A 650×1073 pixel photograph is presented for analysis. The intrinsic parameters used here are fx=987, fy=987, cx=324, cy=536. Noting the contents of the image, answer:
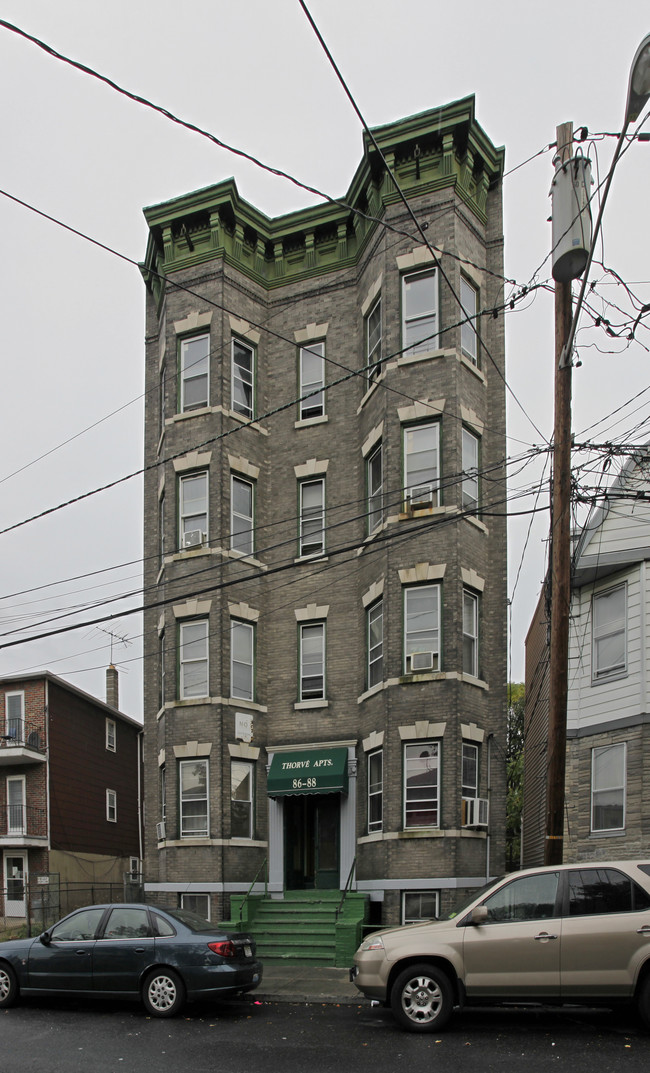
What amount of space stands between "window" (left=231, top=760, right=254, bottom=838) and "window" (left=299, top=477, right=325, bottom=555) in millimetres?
4860

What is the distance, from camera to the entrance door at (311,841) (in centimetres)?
2048

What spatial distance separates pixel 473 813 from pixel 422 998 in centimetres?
760

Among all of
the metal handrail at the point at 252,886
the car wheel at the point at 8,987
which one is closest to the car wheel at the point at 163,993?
the car wheel at the point at 8,987

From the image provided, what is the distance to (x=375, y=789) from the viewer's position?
19406mm

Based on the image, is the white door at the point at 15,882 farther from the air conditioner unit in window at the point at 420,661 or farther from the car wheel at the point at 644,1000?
the car wheel at the point at 644,1000

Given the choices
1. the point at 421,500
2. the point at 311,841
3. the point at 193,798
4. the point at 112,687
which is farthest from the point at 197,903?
the point at 112,687

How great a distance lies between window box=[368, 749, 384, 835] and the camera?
1908 cm

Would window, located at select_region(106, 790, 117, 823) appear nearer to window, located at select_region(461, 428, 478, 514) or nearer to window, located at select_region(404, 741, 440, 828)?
window, located at select_region(404, 741, 440, 828)

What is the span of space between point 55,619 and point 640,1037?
45.0ft

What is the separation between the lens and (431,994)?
10.5 metres

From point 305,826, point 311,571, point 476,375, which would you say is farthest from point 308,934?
point 476,375

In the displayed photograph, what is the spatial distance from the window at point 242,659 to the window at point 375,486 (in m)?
3.56

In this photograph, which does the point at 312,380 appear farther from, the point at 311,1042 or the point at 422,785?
the point at 311,1042

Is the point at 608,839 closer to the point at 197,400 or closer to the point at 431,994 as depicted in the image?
the point at 431,994
